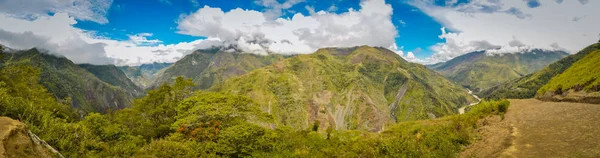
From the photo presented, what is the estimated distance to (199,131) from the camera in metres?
21.8

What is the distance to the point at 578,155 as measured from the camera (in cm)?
868

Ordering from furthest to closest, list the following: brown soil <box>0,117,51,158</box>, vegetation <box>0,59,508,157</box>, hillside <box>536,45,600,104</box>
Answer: hillside <box>536,45,600,104</box> < vegetation <box>0,59,508,157</box> < brown soil <box>0,117,51,158</box>

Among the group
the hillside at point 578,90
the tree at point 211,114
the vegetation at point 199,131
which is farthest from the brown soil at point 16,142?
the hillside at point 578,90

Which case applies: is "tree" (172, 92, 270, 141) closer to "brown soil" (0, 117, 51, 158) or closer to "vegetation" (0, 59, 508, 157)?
"vegetation" (0, 59, 508, 157)

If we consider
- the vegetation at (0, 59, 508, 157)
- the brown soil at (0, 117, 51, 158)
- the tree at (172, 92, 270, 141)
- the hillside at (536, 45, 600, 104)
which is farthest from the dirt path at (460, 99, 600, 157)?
the tree at (172, 92, 270, 141)

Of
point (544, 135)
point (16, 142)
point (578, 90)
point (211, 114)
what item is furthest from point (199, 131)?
point (578, 90)

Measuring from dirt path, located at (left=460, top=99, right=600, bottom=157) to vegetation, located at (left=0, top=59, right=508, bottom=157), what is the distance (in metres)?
1.12

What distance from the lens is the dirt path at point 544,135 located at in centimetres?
997

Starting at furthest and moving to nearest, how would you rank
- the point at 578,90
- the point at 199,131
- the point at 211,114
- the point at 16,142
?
1. the point at 578,90
2. the point at 211,114
3. the point at 199,131
4. the point at 16,142

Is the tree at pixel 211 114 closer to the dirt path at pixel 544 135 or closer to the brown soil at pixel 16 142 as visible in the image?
the brown soil at pixel 16 142

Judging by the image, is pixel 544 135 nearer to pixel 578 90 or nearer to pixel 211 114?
pixel 578 90

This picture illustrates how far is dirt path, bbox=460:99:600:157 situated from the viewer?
9.97 meters

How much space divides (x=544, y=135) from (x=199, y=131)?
851 inches

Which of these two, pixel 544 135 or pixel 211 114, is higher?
pixel 544 135
